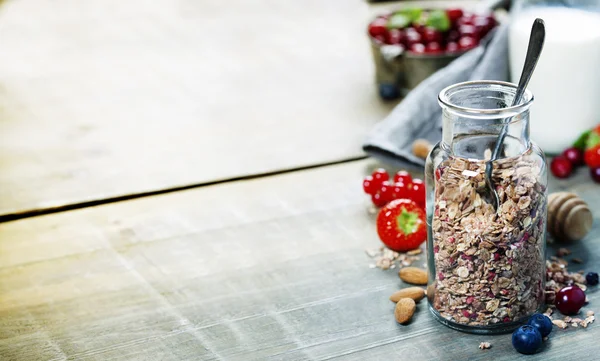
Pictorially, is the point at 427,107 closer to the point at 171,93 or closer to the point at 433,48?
the point at 433,48

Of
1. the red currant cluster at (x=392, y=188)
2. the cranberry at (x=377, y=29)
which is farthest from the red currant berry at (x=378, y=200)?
the cranberry at (x=377, y=29)

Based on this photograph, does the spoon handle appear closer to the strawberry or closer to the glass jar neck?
the glass jar neck

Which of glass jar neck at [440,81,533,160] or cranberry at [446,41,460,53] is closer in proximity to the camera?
glass jar neck at [440,81,533,160]

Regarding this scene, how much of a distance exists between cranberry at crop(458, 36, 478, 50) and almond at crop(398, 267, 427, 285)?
22.5 inches

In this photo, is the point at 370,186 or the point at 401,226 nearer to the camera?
the point at 401,226

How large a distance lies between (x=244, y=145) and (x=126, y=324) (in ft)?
1.61

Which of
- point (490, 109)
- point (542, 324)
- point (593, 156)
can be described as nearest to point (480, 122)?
point (490, 109)

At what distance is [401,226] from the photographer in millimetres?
977

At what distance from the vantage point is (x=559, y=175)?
1.14m

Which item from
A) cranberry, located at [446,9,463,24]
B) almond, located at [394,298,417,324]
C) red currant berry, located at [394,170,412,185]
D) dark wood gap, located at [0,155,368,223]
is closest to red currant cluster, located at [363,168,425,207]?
red currant berry, located at [394,170,412,185]

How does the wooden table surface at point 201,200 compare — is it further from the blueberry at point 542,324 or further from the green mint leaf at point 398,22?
the green mint leaf at point 398,22

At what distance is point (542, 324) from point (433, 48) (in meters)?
0.69

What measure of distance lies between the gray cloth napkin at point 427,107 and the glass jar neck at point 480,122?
1.15 feet

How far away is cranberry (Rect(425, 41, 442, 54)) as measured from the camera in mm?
1373
